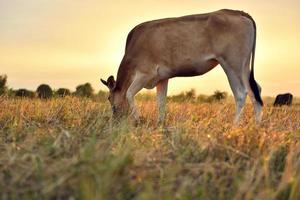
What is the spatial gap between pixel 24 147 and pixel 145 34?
6.35 metres

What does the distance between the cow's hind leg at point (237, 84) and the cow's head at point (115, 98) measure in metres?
1.96

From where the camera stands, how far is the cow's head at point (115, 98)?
9.83 metres

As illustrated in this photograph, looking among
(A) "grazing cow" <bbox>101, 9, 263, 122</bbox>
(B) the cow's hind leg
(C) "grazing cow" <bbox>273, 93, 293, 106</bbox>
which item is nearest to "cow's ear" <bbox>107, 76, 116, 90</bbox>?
(A) "grazing cow" <bbox>101, 9, 263, 122</bbox>

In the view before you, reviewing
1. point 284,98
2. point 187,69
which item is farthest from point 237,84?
point 284,98

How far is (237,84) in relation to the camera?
9773 mm

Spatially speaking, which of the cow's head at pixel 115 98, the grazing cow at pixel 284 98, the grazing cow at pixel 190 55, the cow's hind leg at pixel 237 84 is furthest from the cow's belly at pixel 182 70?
the grazing cow at pixel 284 98

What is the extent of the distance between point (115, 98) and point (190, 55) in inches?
63.4

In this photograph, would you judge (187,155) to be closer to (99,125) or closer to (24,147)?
(24,147)

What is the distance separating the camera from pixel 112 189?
320cm

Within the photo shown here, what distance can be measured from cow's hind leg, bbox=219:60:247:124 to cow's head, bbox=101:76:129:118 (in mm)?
1955

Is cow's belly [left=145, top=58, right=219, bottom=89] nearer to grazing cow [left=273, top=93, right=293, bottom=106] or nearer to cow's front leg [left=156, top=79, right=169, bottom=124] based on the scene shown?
cow's front leg [left=156, top=79, right=169, bottom=124]

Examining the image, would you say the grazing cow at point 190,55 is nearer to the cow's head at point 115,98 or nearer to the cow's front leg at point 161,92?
the cow's head at point 115,98

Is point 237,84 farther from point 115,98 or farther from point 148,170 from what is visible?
point 148,170

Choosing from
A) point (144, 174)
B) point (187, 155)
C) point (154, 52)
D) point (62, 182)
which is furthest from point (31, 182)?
point (154, 52)
